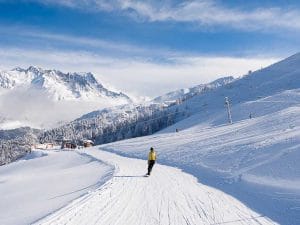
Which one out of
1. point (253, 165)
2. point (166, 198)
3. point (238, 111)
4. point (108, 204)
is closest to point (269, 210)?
point (166, 198)

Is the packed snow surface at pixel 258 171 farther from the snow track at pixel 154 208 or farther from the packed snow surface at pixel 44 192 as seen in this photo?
the packed snow surface at pixel 44 192

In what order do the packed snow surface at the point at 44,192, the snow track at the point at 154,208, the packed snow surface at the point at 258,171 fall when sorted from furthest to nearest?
the packed snow surface at the point at 44,192 → the packed snow surface at the point at 258,171 → the snow track at the point at 154,208

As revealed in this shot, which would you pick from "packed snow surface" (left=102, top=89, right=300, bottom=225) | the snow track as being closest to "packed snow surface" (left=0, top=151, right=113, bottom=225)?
the snow track

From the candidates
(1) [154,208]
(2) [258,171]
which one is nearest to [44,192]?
(1) [154,208]

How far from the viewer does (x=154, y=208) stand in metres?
17.9

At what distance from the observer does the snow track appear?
1564 centimetres

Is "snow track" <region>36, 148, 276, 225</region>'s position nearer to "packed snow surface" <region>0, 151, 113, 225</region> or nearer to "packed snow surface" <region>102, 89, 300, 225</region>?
"packed snow surface" <region>102, 89, 300, 225</region>

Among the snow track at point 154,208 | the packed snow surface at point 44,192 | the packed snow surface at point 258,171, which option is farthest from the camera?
the packed snow surface at point 44,192

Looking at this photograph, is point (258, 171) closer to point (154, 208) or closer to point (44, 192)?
point (154, 208)

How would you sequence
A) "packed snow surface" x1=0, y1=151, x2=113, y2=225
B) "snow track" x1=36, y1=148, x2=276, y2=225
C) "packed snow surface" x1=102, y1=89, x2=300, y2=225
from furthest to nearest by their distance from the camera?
"packed snow surface" x1=0, y1=151, x2=113, y2=225, "packed snow surface" x1=102, y1=89, x2=300, y2=225, "snow track" x1=36, y1=148, x2=276, y2=225

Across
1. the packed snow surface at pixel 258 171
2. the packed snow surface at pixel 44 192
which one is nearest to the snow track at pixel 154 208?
the packed snow surface at pixel 258 171

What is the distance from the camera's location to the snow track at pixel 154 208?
15638 mm

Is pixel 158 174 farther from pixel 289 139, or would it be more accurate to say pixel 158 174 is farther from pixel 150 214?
pixel 150 214

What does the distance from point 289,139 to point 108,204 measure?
18003 millimetres
